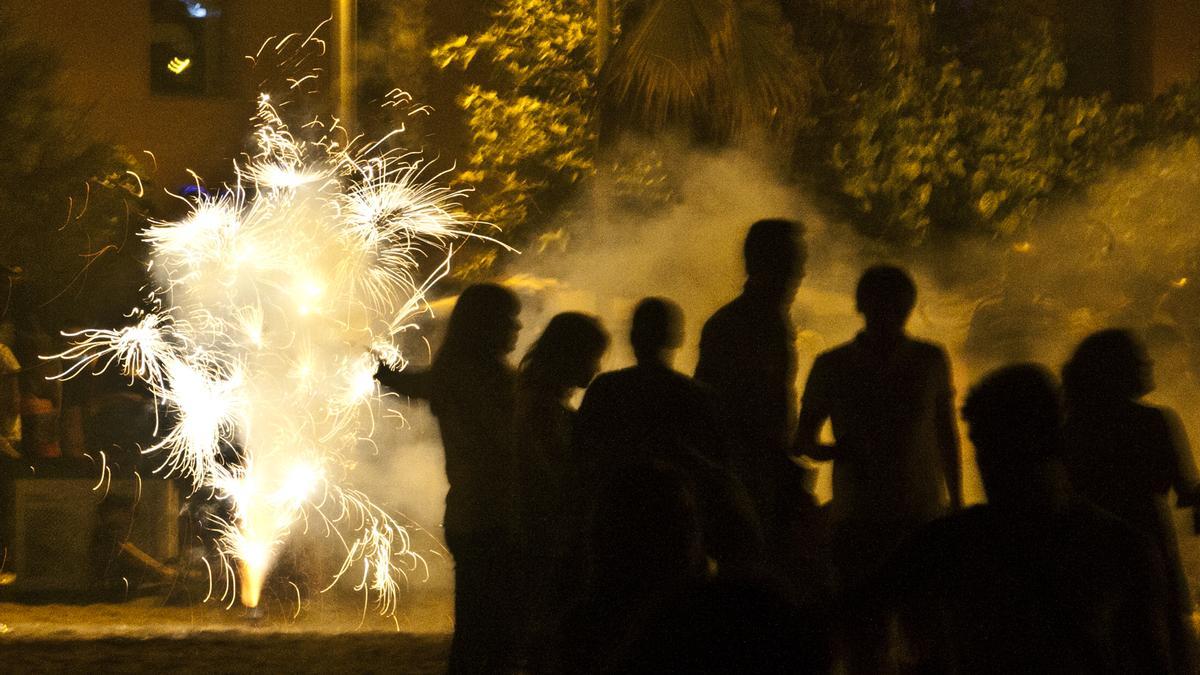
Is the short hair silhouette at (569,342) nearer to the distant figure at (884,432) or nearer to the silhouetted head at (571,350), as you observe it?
the silhouetted head at (571,350)

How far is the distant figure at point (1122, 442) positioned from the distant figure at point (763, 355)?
2.89 ft

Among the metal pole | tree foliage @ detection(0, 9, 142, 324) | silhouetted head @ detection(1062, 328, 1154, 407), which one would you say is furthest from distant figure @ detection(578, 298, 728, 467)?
tree foliage @ detection(0, 9, 142, 324)

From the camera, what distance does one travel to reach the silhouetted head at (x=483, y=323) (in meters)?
5.46

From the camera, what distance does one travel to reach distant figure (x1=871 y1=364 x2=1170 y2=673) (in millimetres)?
2771

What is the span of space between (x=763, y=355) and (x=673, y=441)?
85cm

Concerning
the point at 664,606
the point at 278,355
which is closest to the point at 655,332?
the point at 664,606

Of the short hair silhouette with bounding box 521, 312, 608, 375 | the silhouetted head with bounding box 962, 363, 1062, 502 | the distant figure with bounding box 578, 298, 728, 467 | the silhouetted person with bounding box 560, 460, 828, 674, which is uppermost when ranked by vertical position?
the short hair silhouette with bounding box 521, 312, 608, 375

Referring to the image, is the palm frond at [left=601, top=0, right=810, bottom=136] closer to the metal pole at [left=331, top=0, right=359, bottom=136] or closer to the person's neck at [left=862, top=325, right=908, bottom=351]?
the metal pole at [left=331, top=0, right=359, bottom=136]

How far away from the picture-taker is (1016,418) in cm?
292

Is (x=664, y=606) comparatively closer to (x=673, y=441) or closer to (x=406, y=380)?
(x=673, y=441)

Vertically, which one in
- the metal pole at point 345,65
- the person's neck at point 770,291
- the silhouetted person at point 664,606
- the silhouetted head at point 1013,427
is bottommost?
the silhouetted person at point 664,606

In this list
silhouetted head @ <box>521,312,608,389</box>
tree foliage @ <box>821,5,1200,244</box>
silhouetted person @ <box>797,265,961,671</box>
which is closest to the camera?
silhouetted person @ <box>797,265,961,671</box>

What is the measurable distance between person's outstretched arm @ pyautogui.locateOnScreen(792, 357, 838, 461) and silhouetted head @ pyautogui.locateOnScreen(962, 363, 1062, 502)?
2.01 metres

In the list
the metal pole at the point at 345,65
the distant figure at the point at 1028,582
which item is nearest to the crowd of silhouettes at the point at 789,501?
the distant figure at the point at 1028,582
